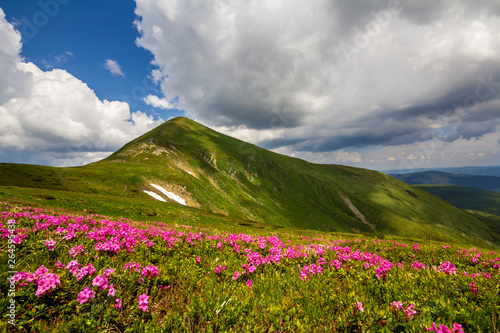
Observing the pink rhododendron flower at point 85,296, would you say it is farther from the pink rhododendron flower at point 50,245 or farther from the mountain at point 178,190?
the mountain at point 178,190

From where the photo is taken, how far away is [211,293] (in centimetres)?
450

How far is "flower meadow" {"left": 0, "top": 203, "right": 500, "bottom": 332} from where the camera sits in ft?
11.3

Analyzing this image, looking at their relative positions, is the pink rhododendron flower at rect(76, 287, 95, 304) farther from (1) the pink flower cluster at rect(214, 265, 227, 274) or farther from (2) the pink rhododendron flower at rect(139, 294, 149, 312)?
(1) the pink flower cluster at rect(214, 265, 227, 274)

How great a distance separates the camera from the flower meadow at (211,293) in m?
3.45

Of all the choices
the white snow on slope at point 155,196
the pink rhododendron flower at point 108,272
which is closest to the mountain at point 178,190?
the white snow on slope at point 155,196

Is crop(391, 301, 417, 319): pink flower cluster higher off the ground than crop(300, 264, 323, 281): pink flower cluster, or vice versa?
crop(391, 301, 417, 319): pink flower cluster

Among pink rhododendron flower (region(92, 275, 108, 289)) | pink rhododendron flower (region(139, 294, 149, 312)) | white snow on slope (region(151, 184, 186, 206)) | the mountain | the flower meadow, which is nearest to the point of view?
the flower meadow

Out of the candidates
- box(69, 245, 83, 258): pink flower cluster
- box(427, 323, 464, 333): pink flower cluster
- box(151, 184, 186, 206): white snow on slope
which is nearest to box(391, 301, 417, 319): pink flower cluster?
box(427, 323, 464, 333): pink flower cluster

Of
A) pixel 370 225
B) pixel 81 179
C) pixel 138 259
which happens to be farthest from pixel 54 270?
pixel 370 225

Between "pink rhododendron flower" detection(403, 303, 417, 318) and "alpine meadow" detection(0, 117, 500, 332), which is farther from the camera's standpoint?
"pink rhododendron flower" detection(403, 303, 417, 318)

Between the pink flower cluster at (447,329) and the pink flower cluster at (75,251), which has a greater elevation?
the pink flower cluster at (75,251)

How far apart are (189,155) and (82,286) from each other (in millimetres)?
158828

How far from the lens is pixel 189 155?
15675cm

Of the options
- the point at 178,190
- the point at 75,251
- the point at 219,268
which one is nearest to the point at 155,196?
the point at 178,190
